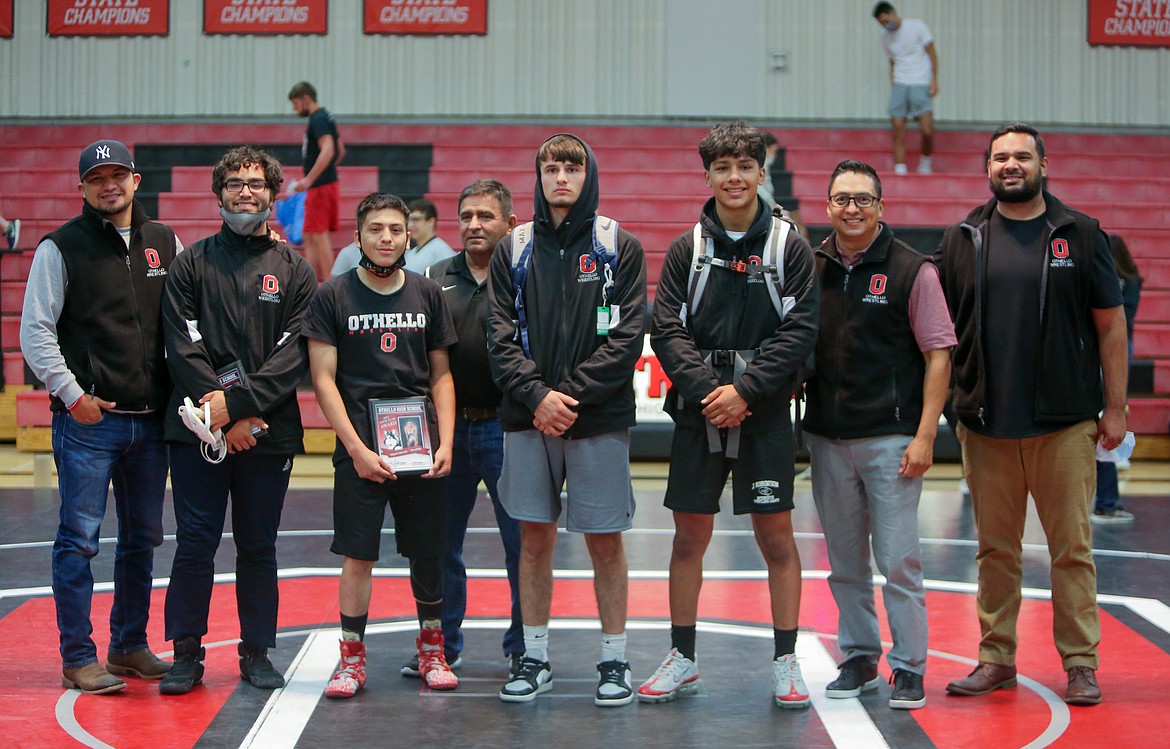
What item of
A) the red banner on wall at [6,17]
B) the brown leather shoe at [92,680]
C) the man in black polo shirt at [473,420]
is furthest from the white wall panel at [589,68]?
the brown leather shoe at [92,680]

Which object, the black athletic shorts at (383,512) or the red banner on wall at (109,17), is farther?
the red banner on wall at (109,17)

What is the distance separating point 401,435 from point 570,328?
0.76m

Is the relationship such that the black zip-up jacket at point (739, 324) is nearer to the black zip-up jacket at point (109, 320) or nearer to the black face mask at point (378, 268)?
the black face mask at point (378, 268)

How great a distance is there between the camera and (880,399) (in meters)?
4.96

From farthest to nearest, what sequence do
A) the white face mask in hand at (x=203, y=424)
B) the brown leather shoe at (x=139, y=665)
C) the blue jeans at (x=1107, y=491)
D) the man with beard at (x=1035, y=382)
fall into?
1. the blue jeans at (x=1107, y=491)
2. the brown leather shoe at (x=139, y=665)
3. the man with beard at (x=1035, y=382)
4. the white face mask in hand at (x=203, y=424)

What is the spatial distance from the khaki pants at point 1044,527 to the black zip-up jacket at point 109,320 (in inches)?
128

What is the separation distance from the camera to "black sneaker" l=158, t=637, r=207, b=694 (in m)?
4.95

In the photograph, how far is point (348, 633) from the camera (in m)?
5.05

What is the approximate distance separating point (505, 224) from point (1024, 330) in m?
2.12

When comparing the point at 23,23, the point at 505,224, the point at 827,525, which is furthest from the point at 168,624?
the point at 23,23

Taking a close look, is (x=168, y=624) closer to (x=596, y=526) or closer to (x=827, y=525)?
(x=596, y=526)

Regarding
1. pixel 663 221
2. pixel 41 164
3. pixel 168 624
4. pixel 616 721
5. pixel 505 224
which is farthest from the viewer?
pixel 41 164

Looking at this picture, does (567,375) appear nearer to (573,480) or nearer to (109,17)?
(573,480)

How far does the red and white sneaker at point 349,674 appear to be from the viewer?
4.93 m
